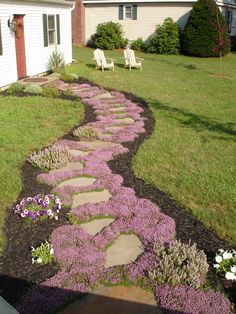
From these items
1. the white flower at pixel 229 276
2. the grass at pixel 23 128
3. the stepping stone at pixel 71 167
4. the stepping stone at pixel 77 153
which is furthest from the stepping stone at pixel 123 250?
the stepping stone at pixel 77 153

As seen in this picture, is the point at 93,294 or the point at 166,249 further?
the point at 166,249

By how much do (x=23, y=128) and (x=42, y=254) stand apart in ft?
16.0

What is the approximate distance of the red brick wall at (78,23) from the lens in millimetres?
28297

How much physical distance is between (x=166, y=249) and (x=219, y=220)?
3.57 ft

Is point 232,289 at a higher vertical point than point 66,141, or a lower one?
lower

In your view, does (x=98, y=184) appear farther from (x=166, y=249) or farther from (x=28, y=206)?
(x=166, y=249)

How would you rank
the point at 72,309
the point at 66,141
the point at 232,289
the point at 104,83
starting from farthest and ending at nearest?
the point at 104,83 < the point at 66,141 < the point at 232,289 < the point at 72,309

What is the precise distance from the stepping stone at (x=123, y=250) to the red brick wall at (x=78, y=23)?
2709 centimetres

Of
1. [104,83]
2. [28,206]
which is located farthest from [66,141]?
[104,83]

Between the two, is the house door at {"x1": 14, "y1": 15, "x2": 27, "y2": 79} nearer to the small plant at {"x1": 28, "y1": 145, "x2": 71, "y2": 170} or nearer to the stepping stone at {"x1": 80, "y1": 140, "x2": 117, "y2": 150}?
the stepping stone at {"x1": 80, "y1": 140, "x2": 117, "y2": 150}

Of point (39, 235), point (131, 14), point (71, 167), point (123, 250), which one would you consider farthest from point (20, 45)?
point (131, 14)

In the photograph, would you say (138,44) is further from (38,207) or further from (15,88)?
(38,207)

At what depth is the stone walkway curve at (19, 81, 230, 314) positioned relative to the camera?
3330 millimetres

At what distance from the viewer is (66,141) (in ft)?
24.2
